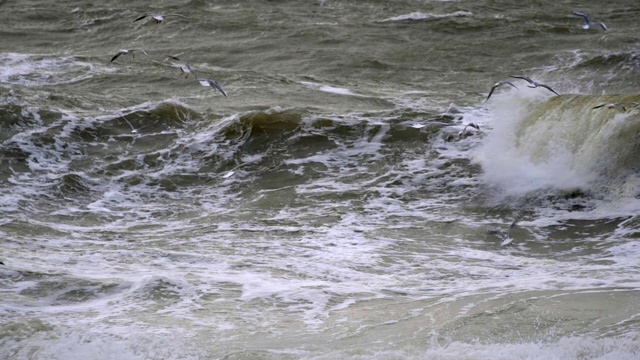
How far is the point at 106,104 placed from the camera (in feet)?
40.3

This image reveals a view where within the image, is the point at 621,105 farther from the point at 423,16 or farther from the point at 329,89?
the point at 423,16

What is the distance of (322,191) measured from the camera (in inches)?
379

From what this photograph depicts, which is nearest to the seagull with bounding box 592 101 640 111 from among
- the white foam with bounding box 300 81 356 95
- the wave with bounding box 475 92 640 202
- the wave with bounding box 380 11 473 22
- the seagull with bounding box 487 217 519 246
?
the wave with bounding box 475 92 640 202

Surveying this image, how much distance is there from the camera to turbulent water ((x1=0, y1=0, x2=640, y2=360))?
5738 mm

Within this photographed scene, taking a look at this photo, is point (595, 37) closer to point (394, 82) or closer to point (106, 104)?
point (394, 82)

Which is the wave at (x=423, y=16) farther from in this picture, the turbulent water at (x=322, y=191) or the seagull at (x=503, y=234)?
the seagull at (x=503, y=234)

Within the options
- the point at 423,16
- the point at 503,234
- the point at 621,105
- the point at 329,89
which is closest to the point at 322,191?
the point at 503,234

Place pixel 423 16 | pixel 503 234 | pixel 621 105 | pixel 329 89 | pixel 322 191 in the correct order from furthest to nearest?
pixel 423 16
pixel 329 89
pixel 322 191
pixel 621 105
pixel 503 234

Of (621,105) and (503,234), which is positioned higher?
(621,105)

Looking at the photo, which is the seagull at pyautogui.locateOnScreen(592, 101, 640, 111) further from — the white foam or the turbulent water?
the white foam

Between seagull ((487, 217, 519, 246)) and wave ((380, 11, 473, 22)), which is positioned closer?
seagull ((487, 217, 519, 246))

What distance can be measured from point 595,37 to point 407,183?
25.0 ft

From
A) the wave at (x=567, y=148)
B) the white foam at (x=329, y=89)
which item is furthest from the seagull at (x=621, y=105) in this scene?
the white foam at (x=329, y=89)

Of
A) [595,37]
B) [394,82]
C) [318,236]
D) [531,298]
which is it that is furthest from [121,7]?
[531,298]
